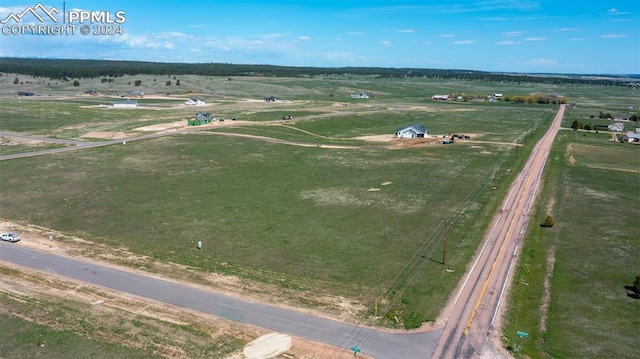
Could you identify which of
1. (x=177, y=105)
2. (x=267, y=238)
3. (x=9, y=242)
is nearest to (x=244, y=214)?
(x=267, y=238)

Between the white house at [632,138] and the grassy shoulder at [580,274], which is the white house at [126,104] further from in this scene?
the white house at [632,138]

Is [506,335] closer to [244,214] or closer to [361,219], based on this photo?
[361,219]

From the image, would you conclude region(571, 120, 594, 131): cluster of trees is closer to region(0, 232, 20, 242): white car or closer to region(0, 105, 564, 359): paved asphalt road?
region(0, 105, 564, 359): paved asphalt road

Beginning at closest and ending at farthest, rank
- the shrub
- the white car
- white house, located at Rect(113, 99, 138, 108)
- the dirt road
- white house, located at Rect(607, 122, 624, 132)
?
the dirt road
the white car
the shrub
white house, located at Rect(607, 122, 624, 132)
white house, located at Rect(113, 99, 138, 108)

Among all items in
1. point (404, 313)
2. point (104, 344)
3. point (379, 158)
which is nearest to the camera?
point (104, 344)

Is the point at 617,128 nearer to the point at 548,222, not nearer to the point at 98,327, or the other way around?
the point at 548,222

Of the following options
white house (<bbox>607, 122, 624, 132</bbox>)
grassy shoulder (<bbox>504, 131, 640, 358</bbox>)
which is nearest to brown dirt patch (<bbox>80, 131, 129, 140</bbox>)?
grassy shoulder (<bbox>504, 131, 640, 358</bbox>)
